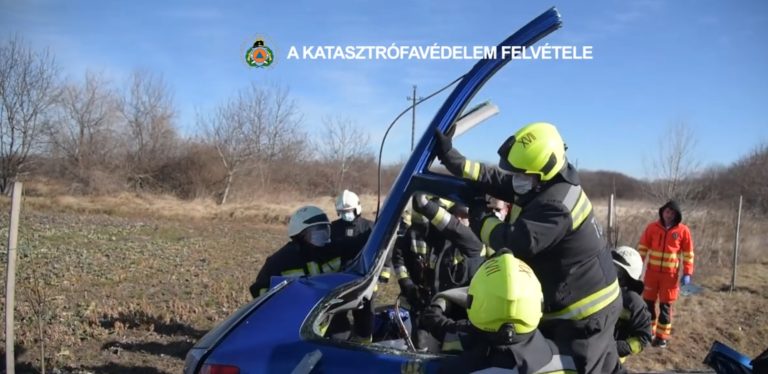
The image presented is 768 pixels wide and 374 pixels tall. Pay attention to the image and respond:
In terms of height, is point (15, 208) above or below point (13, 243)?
above

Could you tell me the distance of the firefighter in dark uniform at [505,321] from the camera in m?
2.06

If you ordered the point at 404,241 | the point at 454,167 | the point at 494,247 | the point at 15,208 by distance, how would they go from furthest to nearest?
the point at 404,241
the point at 15,208
the point at 454,167
the point at 494,247

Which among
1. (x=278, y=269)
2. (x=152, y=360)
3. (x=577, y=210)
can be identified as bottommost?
(x=152, y=360)

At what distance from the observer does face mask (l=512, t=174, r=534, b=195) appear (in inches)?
101

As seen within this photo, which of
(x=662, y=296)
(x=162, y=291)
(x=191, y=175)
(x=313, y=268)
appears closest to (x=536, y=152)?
(x=313, y=268)

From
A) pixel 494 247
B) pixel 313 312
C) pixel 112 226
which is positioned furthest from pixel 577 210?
pixel 112 226

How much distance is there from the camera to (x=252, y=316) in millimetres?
2348

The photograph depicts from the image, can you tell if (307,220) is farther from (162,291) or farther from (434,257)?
(162,291)

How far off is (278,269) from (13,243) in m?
2.17

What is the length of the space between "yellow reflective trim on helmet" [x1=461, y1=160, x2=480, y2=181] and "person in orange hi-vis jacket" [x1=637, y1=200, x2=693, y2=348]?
5417 millimetres

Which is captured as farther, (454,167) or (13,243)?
(13,243)

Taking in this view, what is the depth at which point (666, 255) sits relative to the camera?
714 cm

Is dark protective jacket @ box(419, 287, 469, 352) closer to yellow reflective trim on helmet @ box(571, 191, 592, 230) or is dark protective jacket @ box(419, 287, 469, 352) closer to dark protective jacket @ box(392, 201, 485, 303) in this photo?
yellow reflective trim on helmet @ box(571, 191, 592, 230)

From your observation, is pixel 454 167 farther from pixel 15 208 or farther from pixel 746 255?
pixel 746 255
